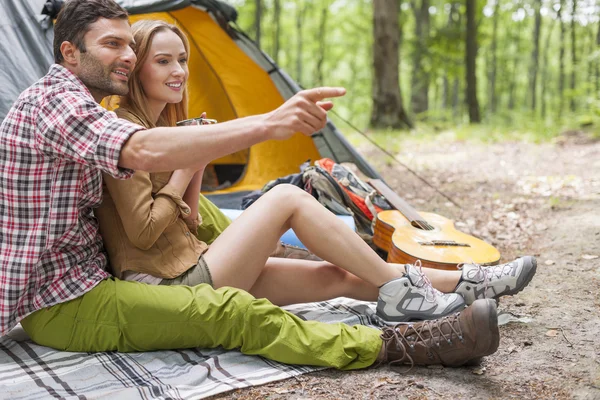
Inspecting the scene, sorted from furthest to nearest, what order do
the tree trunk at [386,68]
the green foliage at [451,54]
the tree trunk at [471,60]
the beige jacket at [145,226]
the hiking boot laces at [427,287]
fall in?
the tree trunk at [471,60] < the green foliage at [451,54] < the tree trunk at [386,68] < the hiking boot laces at [427,287] < the beige jacket at [145,226]

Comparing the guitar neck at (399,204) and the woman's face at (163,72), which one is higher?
the woman's face at (163,72)

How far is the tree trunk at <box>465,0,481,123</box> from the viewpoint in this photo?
11156 millimetres

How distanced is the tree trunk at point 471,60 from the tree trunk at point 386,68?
2.49m

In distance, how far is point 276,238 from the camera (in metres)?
2.25

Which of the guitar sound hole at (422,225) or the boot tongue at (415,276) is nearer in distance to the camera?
the boot tongue at (415,276)

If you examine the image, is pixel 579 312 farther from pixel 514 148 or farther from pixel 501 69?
pixel 501 69

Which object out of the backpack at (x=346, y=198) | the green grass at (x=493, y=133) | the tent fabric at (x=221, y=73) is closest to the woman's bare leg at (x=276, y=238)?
the backpack at (x=346, y=198)

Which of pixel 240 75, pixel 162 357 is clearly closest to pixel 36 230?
pixel 162 357

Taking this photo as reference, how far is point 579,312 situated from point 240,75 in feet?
10.5

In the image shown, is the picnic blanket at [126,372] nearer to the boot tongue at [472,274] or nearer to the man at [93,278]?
the man at [93,278]

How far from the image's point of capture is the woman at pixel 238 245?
2.06 metres

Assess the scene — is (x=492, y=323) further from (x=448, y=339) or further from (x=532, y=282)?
(x=532, y=282)

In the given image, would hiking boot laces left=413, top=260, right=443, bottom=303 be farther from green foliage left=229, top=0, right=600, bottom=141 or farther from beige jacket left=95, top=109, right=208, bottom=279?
green foliage left=229, top=0, right=600, bottom=141

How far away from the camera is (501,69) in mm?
26750
